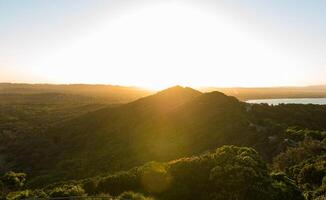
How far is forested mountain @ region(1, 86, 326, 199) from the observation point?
21.9 metres

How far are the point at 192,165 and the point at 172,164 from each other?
1293 millimetres

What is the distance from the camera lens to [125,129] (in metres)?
66.9

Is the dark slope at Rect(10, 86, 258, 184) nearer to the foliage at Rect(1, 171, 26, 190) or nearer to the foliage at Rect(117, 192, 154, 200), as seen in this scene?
the foliage at Rect(1, 171, 26, 190)

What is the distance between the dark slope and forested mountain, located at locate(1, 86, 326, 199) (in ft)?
0.50

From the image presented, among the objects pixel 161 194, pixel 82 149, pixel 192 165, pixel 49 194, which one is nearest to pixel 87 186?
pixel 49 194

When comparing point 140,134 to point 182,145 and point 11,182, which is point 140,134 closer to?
point 182,145

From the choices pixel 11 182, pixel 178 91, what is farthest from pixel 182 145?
pixel 178 91

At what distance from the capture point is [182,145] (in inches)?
2034

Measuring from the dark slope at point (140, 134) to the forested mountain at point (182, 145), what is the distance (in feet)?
0.50

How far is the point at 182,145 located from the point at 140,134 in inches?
476

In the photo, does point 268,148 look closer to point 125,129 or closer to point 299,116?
point 299,116

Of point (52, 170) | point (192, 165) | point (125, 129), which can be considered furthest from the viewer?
point (125, 129)

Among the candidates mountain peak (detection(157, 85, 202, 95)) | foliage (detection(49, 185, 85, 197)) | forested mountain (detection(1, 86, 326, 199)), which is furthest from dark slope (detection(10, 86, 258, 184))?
foliage (detection(49, 185, 85, 197))

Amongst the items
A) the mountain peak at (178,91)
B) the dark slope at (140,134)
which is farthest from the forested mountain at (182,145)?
the mountain peak at (178,91)
